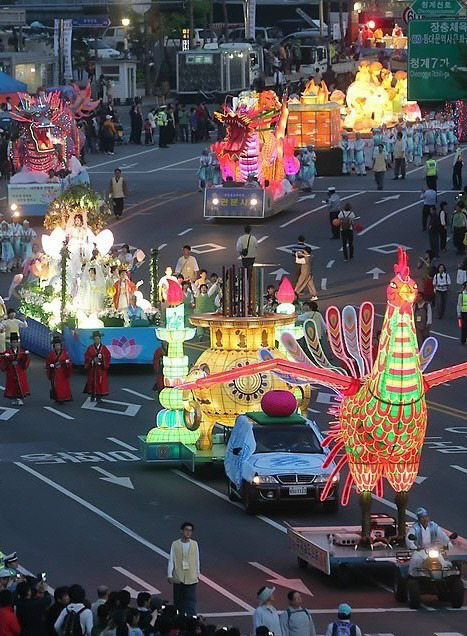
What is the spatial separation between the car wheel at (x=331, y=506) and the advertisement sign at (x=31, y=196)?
27460mm

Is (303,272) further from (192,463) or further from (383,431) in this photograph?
(383,431)

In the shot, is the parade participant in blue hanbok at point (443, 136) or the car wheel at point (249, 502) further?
the parade participant in blue hanbok at point (443, 136)

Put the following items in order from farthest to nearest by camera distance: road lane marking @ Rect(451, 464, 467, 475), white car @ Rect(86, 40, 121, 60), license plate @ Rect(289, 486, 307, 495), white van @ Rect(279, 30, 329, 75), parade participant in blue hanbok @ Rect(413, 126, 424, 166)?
1. white car @ Rect(86, 40, 121, 60)
2. white van @ Rect(279, 30, 329, 75)
3. parade participant in blue hanbok @ Rect(413, 126, 424, 166)
4. road lane marking @ Rect(451, 464, 467, 475)
5. license plate @ Rect(289, 486, 307, 495)

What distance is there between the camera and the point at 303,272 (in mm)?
43469

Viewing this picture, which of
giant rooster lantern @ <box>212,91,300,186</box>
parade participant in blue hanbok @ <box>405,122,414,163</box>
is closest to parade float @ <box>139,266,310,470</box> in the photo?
giant rooster lantern @ <box>212,91,300,186</box>

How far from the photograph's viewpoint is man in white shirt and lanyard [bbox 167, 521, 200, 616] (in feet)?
72.9

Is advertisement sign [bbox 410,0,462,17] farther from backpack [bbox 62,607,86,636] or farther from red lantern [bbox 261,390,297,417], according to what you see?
backpack [bbox 62,607,86,636]

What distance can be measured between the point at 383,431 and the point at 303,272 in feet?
65.3

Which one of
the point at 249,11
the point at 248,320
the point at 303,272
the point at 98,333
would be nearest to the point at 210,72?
the point at 249,11

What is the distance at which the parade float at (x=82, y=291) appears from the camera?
3828 cm

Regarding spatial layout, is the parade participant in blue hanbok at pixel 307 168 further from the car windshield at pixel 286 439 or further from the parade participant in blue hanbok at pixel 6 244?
the car windshield at pixel 286 439

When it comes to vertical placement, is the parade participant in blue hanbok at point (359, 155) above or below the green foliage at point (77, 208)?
below

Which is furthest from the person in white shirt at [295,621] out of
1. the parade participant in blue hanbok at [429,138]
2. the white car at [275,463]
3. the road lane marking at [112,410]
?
the parade participant in blue hanbok at [429,138]

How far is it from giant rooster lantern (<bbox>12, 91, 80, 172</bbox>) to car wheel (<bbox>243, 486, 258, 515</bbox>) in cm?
2834
